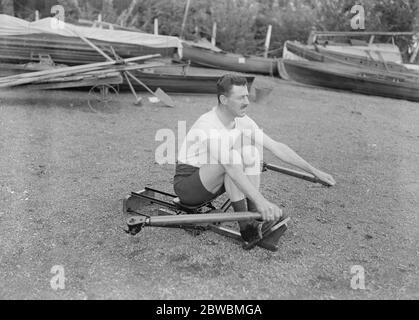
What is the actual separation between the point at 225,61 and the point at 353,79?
12.8 ft

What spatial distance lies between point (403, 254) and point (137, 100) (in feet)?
21.1

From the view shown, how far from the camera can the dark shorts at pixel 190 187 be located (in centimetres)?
333

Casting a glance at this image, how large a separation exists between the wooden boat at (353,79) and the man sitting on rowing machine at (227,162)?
9.48m

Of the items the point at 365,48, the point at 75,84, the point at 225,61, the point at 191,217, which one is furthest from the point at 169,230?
the point at 365,48

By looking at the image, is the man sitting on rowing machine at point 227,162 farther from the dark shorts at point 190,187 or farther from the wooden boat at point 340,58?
the wooden boat at point 340,58

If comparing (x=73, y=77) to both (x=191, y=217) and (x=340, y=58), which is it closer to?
(x=191, y=217)

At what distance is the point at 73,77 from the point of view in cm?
823

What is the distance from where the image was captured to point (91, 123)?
7312 mm

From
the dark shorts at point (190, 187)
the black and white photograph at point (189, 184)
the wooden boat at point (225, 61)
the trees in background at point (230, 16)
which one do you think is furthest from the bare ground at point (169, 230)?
the trees in background at point (230, 16)

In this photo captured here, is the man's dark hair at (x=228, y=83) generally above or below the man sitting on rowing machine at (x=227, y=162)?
above

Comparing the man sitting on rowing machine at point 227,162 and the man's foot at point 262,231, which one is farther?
the man's foot at point 262,231

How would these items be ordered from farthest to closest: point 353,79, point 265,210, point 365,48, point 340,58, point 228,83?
point 365,48
point 340,58
point 353,79
point 228,83
point 265,210
